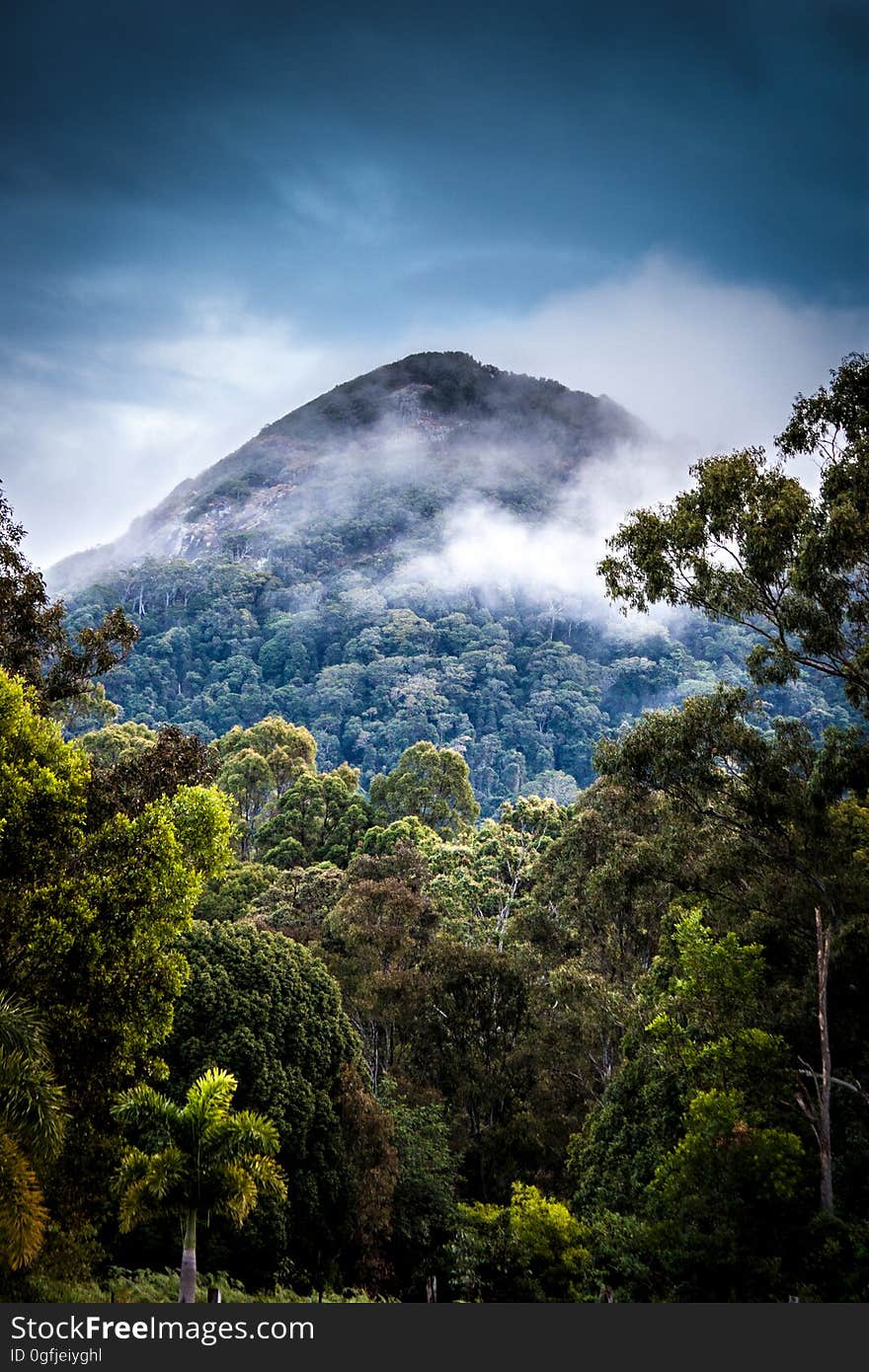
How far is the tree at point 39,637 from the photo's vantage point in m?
14.0

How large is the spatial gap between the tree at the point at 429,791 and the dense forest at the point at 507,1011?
61.4 ft

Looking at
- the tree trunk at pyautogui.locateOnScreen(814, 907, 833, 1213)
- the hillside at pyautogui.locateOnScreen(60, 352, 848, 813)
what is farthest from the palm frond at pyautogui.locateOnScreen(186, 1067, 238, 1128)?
the hillside at pyautogui.locateOnScreen(60, 352, 848, 813)

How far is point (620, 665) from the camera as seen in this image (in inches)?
5605

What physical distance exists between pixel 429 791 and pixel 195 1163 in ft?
127

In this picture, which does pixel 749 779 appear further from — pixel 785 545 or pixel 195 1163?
pixel 195 1163

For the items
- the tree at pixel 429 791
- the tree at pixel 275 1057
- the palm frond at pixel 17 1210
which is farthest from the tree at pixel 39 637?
the tree at pixel 429 791

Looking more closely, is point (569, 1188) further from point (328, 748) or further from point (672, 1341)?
point (328, 748)

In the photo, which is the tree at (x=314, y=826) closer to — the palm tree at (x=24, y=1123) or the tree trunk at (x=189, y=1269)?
the tree trunk at (x=189, y=1269)

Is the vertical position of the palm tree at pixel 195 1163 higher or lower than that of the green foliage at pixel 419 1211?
higher

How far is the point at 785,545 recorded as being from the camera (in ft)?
38.7

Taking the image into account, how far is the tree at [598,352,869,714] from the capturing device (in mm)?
10945

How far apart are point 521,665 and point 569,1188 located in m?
125

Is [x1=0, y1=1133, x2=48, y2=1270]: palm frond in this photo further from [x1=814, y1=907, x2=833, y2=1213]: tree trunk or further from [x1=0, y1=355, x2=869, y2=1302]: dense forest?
[x1=814, y1=907, x2=833, y2=1213]: tree trunk

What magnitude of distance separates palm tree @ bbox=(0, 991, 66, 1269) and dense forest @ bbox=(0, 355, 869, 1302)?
29 mm
